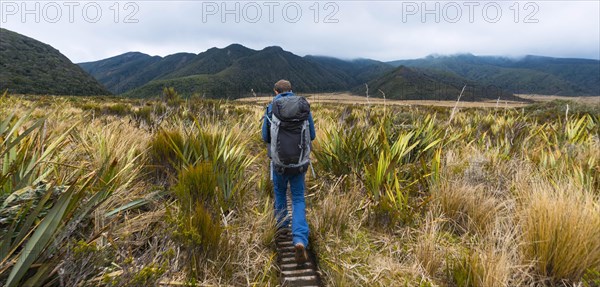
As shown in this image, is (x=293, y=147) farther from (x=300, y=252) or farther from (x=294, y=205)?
(x=300, y=252)

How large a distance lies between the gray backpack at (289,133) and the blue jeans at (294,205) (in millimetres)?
161

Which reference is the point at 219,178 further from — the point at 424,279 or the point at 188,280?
the point at 424,279

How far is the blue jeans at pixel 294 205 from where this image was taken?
2.98 metres

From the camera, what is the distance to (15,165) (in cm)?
190

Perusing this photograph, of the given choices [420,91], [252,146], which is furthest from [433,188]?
[420,91]

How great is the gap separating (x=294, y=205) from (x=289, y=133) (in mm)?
802

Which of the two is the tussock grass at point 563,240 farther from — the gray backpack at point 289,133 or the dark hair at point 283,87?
the dark hair at point 283,87

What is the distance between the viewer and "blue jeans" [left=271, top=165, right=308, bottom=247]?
2.98 meters

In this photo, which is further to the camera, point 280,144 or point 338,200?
point 338,200

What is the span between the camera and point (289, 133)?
3201mm

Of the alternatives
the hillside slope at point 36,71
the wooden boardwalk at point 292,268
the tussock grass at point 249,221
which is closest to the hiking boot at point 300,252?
the wooden boardwalk at point 292,268

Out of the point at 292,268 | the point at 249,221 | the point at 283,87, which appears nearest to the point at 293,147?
the point at 283,87

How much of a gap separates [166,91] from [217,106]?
193cm

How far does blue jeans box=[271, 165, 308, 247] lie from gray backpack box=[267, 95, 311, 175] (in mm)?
161
